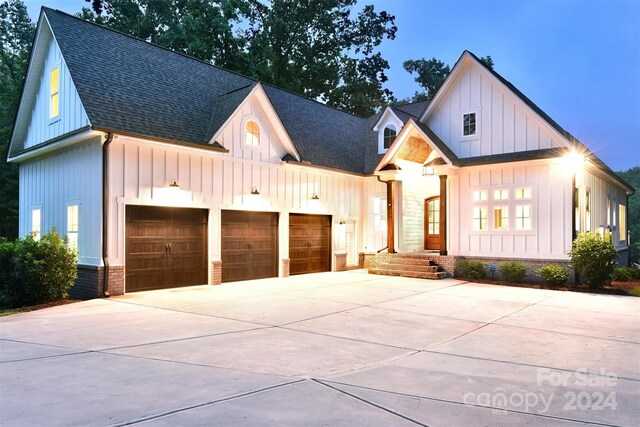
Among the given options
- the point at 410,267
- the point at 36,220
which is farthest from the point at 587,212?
the point at 36,220

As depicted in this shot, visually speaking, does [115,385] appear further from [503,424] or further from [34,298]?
[34,298]

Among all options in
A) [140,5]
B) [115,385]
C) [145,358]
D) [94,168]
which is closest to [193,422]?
[115,385]

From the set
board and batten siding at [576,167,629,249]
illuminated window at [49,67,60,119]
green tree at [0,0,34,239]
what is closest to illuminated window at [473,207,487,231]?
board and batten siding at [576,167,629,249]

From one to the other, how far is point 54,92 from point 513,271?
48.8 ft

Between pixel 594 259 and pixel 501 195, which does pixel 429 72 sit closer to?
pixel 501 195

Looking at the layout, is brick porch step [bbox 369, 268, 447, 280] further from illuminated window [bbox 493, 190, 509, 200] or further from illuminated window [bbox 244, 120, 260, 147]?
illuminated window [bbox 244, 120, 260, 147]

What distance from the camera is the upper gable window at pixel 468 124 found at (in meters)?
15.7

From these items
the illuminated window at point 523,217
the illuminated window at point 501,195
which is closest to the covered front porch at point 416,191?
the illuminated window at point 501,195

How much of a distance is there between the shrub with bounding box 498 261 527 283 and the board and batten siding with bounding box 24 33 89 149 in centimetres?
1277

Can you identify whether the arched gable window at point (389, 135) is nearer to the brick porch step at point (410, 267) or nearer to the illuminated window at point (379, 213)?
the illuminated window at point (379, 213)

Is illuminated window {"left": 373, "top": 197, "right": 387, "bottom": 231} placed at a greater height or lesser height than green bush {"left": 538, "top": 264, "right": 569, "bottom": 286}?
greater

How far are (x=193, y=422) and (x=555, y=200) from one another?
13.3m

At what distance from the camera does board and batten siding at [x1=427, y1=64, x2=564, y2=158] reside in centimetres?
1443

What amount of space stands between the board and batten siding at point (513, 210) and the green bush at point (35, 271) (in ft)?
39.2
